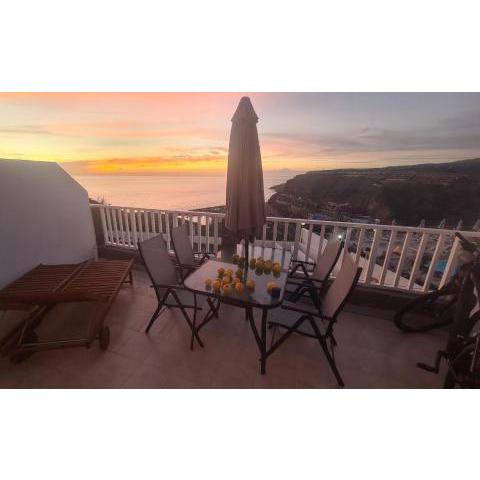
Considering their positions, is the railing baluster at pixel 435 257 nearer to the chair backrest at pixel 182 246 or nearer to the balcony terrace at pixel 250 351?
the balcony terrace at pixel 250 351

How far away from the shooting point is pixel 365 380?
1915 millimetres

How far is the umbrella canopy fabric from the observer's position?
192 cm

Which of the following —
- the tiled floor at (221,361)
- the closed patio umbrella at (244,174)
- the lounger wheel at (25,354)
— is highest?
the closed patio umbrella at (244,174)

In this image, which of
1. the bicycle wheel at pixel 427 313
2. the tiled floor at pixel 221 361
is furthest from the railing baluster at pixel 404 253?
the tiled floor at pixel 221 361

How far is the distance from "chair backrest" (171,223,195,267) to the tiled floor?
79 centimetres

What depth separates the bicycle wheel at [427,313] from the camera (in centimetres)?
248

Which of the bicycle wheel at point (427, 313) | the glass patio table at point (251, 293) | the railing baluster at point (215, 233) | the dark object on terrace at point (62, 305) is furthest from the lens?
the railing baluster at point (215, 233)

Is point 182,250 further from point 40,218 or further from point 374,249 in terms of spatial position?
point 374,249

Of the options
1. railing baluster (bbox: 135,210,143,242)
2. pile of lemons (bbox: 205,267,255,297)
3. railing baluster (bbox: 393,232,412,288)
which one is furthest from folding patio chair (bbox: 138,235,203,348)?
railing baluster (bbox: 393,232,412,288)

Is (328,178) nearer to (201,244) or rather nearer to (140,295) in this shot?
(201,244)

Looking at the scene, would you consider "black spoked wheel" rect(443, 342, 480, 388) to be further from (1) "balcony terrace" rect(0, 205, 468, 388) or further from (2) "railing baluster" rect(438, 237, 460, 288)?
(2) "railing baluster" rect(438, 237, 460, 288)

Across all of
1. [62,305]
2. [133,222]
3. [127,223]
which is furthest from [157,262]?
[127,223]

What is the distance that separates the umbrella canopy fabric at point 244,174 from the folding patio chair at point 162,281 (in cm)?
94
